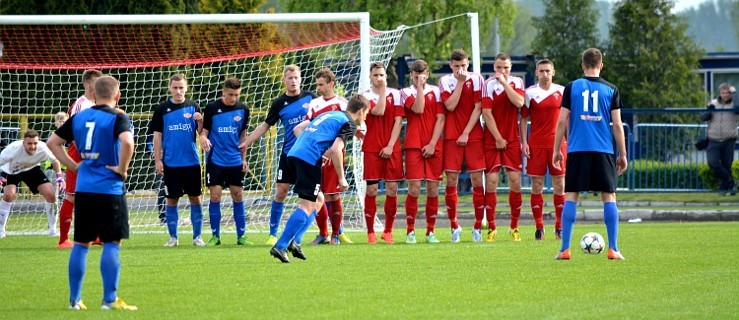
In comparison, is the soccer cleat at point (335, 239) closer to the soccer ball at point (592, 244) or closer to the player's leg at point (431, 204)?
the player's leg at point (431, 204)

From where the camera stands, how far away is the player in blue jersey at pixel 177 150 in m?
15.0

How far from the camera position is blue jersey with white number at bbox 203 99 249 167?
15.1m

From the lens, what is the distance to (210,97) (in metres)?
23.5

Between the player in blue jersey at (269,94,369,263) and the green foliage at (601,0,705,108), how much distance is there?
2739 centimetres

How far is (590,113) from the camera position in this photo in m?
12.2

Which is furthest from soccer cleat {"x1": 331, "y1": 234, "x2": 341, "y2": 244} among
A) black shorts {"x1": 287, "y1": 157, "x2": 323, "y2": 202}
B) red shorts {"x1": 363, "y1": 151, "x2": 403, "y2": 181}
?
black shorts {"x1": 287, "y1": 157, "x2": 323, "y2": 202}

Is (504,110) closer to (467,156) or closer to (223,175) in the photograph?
(467,156)

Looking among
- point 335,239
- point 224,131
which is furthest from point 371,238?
point 224,131

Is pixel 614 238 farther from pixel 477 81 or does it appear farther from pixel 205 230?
pixel 205 230

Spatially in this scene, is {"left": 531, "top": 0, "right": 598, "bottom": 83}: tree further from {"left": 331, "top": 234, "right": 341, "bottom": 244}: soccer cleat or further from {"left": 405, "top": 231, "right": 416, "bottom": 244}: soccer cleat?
{"left": 331, "top": 234, "right": 341, "bottom": 244}: soccer cleat

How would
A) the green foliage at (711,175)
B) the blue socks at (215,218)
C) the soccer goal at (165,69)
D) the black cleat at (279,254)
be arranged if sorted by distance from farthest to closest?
the green foliage at (711,175) → the soccer goal at (165,69) → the blue socks at (215,218) → the black cleat at (279,254)

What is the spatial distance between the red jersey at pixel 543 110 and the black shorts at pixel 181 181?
425cm

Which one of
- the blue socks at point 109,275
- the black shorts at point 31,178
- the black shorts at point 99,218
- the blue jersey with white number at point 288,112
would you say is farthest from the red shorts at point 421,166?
the blue socks at point 109,275

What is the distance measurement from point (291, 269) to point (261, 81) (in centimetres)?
1128
